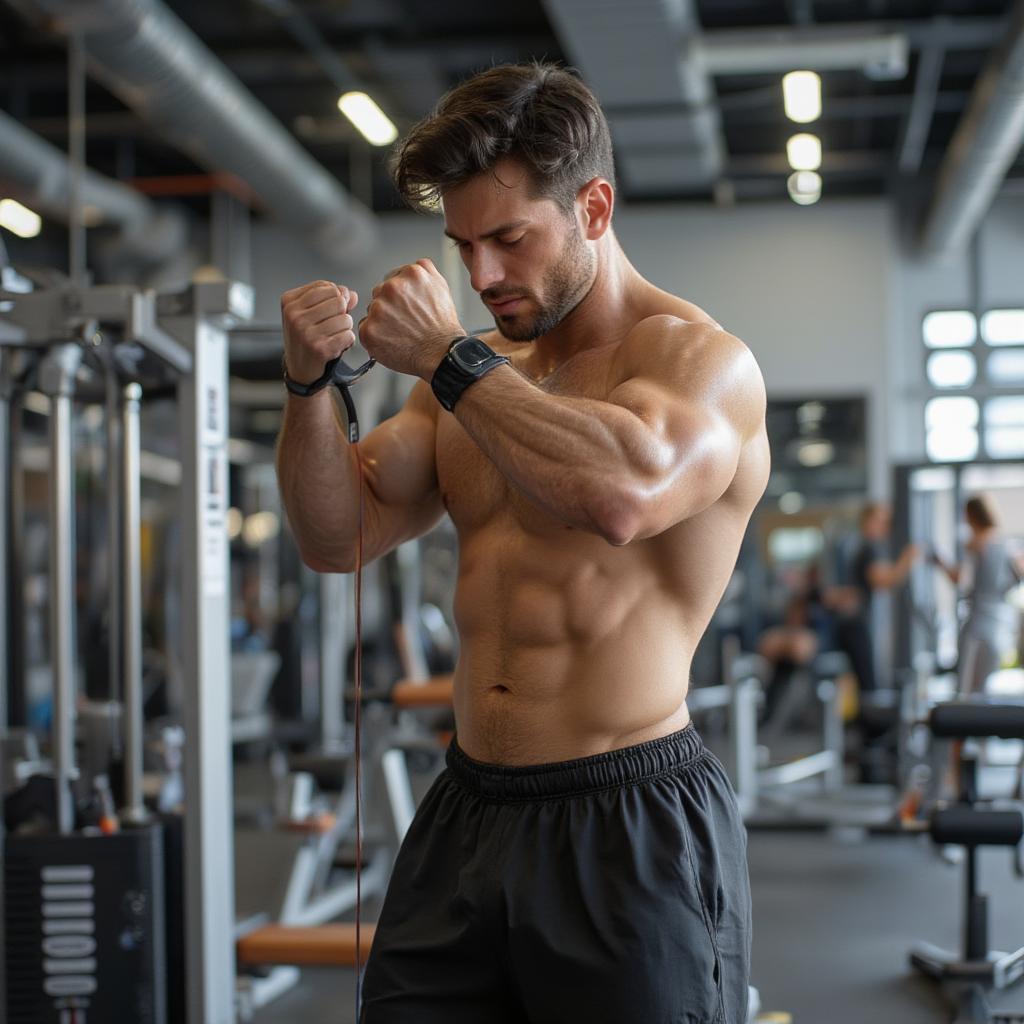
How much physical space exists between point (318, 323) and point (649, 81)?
19.1 feet

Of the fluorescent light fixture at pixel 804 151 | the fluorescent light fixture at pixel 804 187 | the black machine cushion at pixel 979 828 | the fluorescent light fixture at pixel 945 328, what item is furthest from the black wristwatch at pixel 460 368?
the fluorescent light fixture at pixel 945 328

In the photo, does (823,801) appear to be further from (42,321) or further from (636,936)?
(636,936)

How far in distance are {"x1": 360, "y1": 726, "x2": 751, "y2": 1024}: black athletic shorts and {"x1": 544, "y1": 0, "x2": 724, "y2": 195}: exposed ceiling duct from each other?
190 inches

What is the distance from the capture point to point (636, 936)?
4.58 ft

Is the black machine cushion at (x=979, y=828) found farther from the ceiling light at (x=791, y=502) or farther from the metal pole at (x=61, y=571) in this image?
the ceiling light at (x=791, y=502)

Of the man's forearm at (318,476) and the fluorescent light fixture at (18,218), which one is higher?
the fluorescent light fixture at (18,218)

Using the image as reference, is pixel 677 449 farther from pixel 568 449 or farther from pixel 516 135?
pixel 516 135

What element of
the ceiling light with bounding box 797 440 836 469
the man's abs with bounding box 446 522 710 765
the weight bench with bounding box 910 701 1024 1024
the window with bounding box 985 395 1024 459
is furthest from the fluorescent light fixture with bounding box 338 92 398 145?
the man's abs with bounding box 446 522 710 765

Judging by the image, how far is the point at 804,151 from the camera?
827 centimetres

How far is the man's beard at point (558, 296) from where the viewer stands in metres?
1.50

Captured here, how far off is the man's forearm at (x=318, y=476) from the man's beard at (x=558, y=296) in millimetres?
235

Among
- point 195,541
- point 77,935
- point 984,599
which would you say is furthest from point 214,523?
point 984,599

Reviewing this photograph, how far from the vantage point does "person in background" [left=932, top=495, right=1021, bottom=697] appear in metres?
6.35

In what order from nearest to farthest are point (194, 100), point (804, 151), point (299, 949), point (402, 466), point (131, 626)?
point (402, 466) → point (131, 626) → point (299, 949) → point (194, 100) → point (804, 151)
